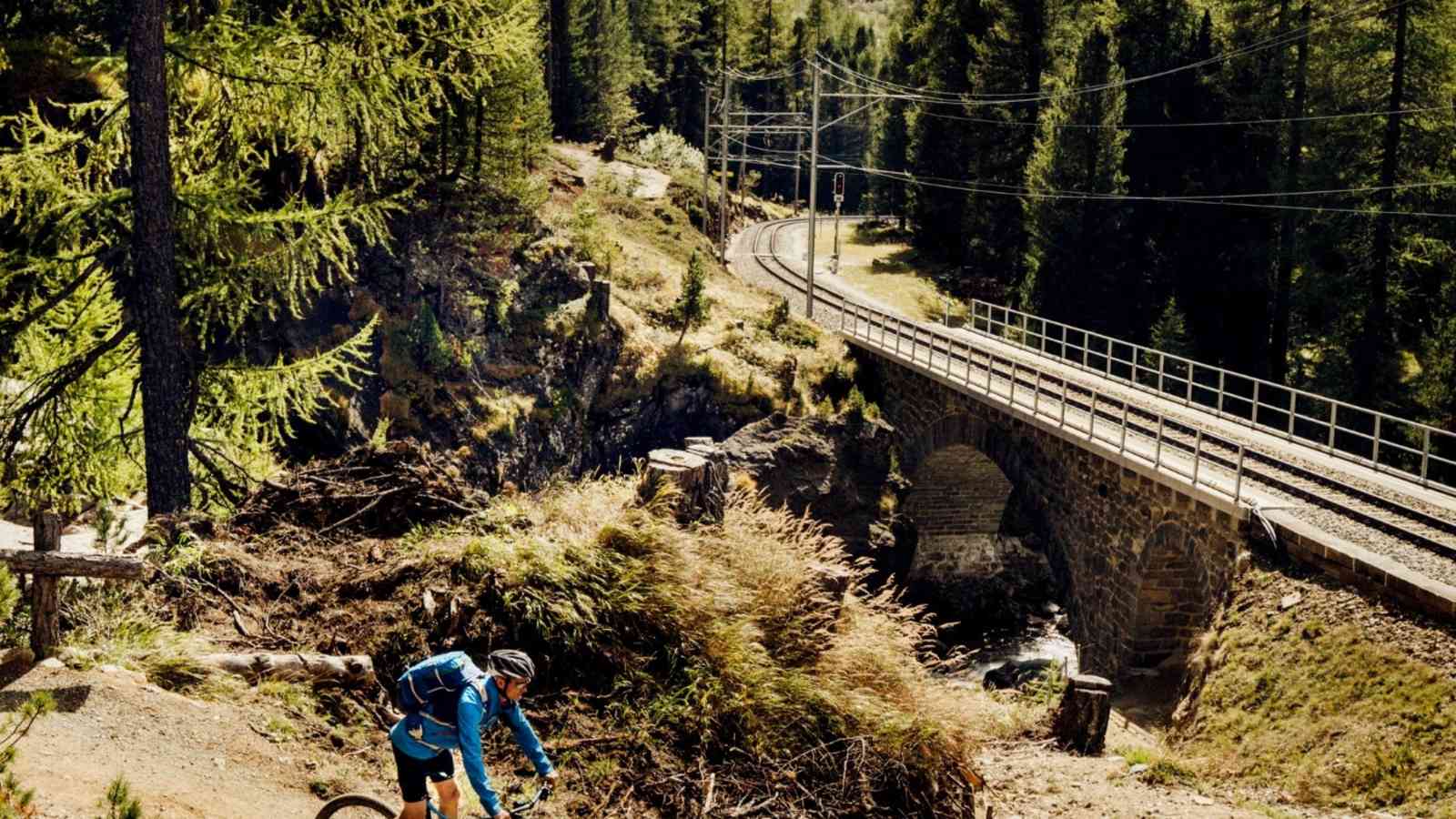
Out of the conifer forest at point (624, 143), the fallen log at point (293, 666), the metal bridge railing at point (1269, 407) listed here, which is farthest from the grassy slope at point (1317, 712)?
the conifer forest at point (624, 143)

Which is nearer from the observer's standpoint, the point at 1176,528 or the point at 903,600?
the point at 1176,528

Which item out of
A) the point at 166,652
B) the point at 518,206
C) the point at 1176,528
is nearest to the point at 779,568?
the point at 166,652

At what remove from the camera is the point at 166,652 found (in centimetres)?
906

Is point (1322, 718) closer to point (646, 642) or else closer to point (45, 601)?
point (646, 642)

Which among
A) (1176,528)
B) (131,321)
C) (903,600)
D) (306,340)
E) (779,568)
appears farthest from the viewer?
(903,600)

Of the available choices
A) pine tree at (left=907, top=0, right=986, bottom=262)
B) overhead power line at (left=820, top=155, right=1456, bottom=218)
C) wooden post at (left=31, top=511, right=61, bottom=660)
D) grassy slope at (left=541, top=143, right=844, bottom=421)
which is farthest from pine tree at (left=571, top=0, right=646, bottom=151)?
wooden post at (left=31, top=511, right=61, bottom=660)

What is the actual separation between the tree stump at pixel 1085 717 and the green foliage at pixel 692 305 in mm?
21413

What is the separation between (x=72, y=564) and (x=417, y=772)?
10.5ft

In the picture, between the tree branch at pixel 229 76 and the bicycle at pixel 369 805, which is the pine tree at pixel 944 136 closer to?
the tree branch at pixel 229 76

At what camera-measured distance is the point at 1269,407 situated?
74.1ft

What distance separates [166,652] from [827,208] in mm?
84655

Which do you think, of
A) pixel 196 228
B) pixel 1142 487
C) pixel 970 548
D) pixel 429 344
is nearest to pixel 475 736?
pixel 196 228

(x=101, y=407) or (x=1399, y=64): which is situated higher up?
(x=1399, y=64)

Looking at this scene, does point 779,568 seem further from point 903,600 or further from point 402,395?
point 903,600
